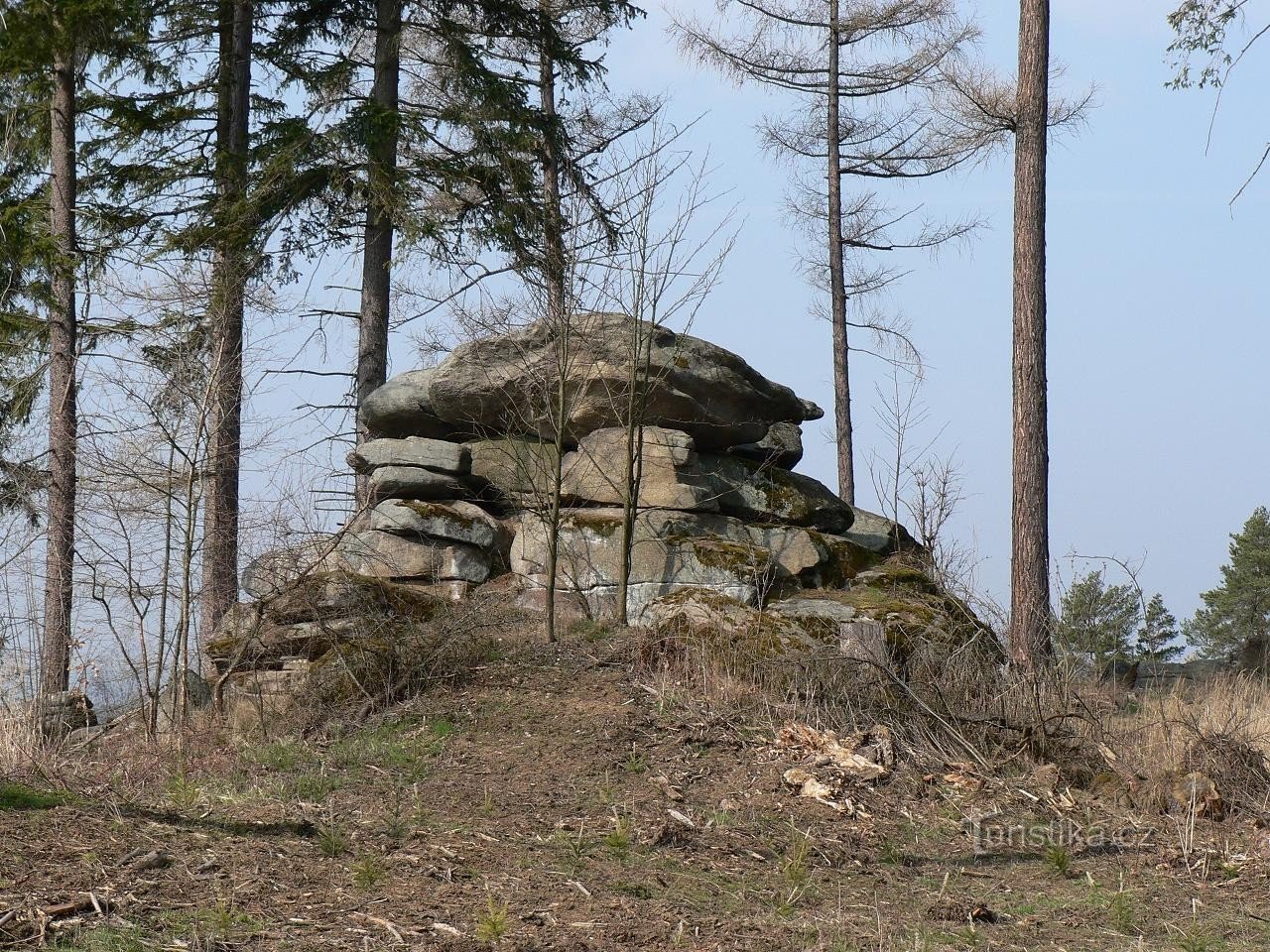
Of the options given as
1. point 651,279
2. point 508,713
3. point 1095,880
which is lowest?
point 1095,880

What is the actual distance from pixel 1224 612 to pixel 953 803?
19.1 m

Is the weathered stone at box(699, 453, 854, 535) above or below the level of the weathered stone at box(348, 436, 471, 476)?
below

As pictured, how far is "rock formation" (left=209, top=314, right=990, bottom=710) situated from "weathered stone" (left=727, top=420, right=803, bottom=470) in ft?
0.18

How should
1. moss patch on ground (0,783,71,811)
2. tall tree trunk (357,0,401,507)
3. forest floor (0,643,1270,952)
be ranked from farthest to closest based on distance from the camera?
tall tree trunk (357,0,401,507)
moss patch on ground (0,783,71,811)
forest floor (0,643,1270,952)

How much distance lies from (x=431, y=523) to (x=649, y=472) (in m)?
2.18

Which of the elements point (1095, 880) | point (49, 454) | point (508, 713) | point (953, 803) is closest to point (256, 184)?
point (49, 454)

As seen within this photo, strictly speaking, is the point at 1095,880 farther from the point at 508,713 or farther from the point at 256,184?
the point at 256,184

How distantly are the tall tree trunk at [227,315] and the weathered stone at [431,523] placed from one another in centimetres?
141

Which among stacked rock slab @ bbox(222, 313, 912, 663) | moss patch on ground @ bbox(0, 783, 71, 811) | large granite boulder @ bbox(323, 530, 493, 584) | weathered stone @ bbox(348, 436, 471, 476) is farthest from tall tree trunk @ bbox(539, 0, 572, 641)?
moss patch on ground @ bbox(0, 783, 71, 811)

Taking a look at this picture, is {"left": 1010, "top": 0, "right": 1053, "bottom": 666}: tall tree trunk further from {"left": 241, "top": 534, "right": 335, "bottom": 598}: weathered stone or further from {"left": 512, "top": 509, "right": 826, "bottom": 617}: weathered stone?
{"left": 241, "top": 534, "right": 335, "bottom": 598}: weathered stone

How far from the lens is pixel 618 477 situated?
1170 centimetres

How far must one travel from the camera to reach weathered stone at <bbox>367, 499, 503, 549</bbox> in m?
11.9

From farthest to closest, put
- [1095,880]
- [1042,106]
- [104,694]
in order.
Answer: [1042,106]
[104,694]
[1095,880]

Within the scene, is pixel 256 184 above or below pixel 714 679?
above
